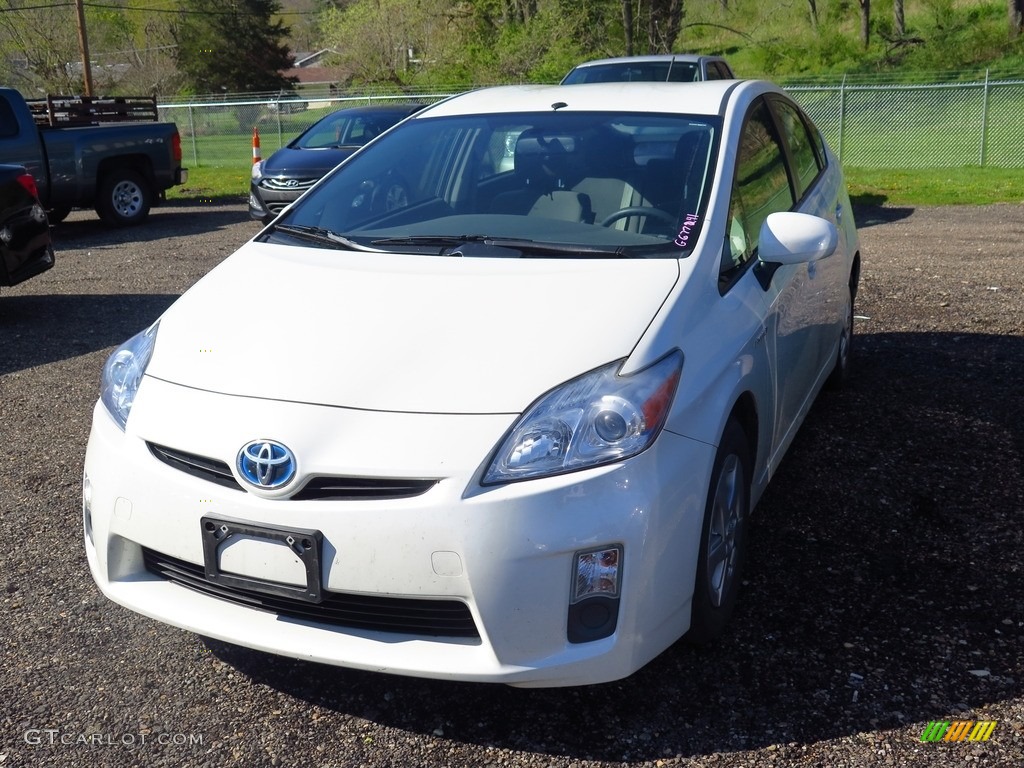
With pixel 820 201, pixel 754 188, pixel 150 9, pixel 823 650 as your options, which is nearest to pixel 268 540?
pixel 823 650

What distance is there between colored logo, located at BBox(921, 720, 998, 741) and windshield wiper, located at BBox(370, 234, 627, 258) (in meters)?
1.62

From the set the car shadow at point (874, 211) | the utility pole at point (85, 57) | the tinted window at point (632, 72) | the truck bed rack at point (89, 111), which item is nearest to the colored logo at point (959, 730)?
the car shadow at point (874, 211)

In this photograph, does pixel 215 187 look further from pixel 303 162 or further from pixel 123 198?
pixel 303 162

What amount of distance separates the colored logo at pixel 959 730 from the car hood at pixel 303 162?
11.4 m

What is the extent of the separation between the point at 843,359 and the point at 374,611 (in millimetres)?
3665

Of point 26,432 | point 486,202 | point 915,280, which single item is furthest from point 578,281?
point 915,280

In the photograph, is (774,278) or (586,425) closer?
(586,425)

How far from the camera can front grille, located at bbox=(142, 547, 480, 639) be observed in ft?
8.71

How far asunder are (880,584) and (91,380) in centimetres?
485

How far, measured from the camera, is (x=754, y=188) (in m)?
3.95

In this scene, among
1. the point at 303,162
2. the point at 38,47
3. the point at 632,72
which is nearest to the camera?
the point at 632,72

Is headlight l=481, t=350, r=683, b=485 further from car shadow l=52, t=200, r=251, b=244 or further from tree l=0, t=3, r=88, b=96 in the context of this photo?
tree l=0, t=3, r=88, b=96

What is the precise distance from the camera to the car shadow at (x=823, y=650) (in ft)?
9.45

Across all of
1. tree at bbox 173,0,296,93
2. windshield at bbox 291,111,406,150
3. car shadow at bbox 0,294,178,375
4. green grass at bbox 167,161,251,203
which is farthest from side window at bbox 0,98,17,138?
tree at bbox 173,0,296,93
